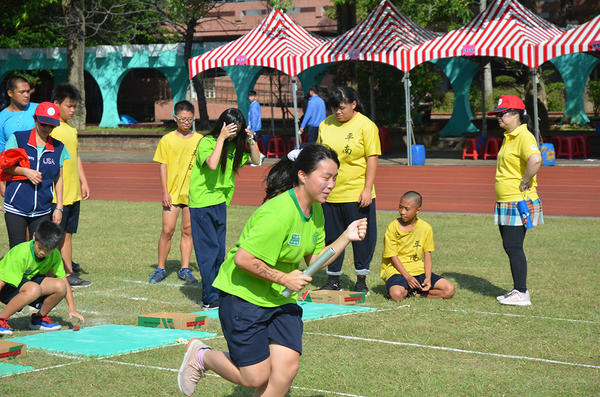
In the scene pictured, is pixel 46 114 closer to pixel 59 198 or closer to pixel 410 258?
pixel 59 198

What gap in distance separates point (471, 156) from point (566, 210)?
7502 mm

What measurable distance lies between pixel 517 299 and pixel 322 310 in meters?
1.85

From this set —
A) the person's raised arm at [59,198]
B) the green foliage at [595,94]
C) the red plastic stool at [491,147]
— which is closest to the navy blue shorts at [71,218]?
the person's raised arm at [59,198]

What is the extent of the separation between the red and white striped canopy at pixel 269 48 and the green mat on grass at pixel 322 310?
13.6m

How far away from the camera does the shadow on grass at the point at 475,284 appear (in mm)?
7316

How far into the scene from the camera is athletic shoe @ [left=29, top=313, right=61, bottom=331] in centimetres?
607

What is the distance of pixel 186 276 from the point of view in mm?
8086

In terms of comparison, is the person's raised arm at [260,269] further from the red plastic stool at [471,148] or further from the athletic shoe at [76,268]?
the red plastic stool at [471,148]

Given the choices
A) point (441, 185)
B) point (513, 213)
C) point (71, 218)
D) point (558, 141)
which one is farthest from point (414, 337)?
point (558, 141)

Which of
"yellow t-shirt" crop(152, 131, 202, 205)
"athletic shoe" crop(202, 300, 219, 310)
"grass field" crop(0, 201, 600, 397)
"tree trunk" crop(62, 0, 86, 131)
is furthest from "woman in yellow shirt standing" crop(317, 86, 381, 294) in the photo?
"tree trunk" crop(62, 0, 86, 131)

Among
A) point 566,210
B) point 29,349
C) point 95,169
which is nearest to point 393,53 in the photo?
point 566,210

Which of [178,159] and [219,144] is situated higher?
[219,144]

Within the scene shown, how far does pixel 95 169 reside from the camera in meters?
22.2

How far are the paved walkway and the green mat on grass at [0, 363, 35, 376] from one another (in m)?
10.1
